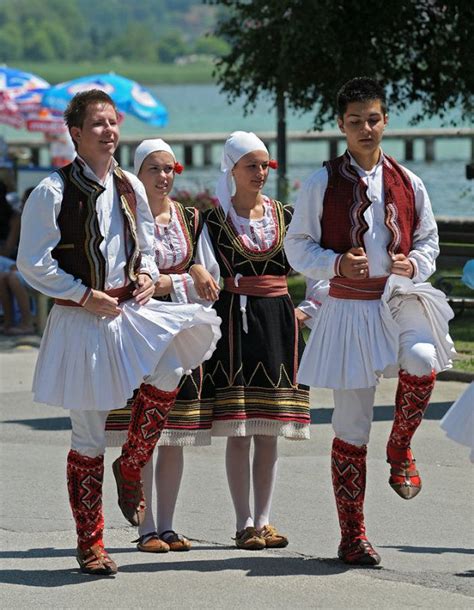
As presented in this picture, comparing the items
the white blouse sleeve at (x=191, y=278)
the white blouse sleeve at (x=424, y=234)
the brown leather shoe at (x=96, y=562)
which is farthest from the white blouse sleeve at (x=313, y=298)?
the brown leather shoe at (x=96, y=562)

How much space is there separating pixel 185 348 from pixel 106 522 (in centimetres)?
139

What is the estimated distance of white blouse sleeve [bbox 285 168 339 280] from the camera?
7.00m

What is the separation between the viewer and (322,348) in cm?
705

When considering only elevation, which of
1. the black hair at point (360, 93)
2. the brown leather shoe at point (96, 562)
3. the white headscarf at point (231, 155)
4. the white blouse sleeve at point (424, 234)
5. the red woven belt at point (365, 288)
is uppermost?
the black hair at point (360, 93)

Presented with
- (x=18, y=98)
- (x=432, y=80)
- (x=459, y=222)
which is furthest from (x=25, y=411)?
(x=18, y=98)

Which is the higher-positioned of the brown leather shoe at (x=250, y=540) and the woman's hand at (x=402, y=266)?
the woman's hand at (x=402, y=266)

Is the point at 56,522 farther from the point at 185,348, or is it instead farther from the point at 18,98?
the point at 18,98

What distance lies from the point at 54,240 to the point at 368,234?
53.3 inches

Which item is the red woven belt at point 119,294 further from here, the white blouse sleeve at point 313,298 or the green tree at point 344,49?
the green tree at point 344,49

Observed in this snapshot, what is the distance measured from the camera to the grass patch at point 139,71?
156 meters

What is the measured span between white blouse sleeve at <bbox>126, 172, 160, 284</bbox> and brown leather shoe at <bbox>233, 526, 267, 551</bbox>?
129cm

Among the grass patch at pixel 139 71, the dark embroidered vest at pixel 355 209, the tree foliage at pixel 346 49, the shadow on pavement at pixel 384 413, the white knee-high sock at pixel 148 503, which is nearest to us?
the dark embroidered vest at pixel 355 209

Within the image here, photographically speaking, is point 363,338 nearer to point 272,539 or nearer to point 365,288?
point 365,288

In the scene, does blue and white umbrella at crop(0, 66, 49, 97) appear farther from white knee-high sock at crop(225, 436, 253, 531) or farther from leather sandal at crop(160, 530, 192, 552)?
leather sandal at crop(160, 530, 192, 552)
